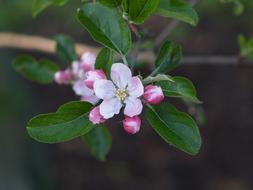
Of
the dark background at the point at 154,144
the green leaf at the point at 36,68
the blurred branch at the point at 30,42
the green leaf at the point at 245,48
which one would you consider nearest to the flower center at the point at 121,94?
the green leaf at the point at 36,68

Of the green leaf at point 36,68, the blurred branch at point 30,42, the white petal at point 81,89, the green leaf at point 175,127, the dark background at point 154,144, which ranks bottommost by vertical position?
the dark background at point 154,144

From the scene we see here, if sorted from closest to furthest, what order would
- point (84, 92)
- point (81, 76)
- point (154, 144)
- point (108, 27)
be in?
point (108, 27) → point (84, 92) → point (81, 76) → point (154, 144)

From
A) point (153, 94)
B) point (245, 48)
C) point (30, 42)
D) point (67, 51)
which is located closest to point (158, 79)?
point (153, 94)

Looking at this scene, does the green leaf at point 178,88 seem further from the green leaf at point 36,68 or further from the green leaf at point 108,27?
the green leaf at point 36,68

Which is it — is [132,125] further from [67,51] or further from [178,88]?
[67,51]

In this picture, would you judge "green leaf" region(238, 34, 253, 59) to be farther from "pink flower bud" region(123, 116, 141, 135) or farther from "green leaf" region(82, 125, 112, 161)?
"pink flower bud" region(123, 116, 141, 135)

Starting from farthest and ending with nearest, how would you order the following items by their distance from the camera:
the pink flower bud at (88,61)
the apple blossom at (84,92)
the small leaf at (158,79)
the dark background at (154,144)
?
1. the dark background at (154,144)
2. the pink flower bud at (88,61)
3. the apple blossom at (84,92)
4. the small leaf at (158,79)

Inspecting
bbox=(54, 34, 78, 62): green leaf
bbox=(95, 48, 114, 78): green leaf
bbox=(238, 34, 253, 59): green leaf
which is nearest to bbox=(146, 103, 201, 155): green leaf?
bbox=(95, 48, 114, 78): green leaf
